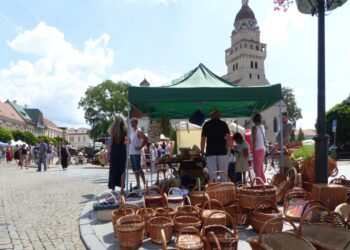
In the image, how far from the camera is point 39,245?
4938 mm

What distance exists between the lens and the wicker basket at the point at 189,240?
359 centimetres

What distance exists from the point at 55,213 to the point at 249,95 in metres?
4.54

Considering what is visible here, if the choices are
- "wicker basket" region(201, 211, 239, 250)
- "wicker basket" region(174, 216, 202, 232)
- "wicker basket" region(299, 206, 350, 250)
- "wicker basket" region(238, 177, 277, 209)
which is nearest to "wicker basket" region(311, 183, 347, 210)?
"wicker basket" region(238, 177, 277, 209)

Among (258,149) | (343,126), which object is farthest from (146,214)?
(343,126)

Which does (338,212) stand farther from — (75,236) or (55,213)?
(55,213)

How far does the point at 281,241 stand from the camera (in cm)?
340

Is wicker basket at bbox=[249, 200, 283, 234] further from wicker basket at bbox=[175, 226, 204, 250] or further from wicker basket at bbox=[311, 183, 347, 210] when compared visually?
wicker basket at bbox=[175, 226, 204, 250]

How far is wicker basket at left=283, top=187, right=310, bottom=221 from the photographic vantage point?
5312mm

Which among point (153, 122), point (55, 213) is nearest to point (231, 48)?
point (153, 122)

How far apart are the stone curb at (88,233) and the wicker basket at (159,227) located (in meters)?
0.64

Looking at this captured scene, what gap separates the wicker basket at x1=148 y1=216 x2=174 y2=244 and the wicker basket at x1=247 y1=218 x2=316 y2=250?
4.86 feet

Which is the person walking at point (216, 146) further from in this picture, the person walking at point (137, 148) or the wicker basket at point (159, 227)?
the wicker basket at point (159, 227)

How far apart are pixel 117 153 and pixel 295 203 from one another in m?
4.01

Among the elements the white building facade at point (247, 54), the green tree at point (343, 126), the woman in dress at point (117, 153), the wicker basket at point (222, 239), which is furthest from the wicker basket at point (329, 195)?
the white building facade at point (247, 54)
